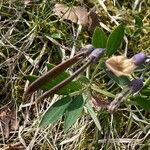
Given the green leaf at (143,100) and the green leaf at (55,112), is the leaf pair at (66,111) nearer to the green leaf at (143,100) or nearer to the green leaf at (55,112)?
the green leaf at (55,112)

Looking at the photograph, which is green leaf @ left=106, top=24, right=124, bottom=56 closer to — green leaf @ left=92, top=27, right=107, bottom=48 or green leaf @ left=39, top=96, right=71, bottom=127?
green leaf @ left=92, top=27, right=107, bottom=48

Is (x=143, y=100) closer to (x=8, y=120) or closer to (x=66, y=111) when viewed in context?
(x=66, y=111)

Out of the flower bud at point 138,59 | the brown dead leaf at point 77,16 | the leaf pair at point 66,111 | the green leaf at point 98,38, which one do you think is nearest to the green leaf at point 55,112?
the leaf pair at point 66,111

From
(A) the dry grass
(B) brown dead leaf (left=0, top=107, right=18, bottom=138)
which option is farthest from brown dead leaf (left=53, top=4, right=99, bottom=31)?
(B) brown dead leaf (left=0, top=107, right=18, bottom=138)

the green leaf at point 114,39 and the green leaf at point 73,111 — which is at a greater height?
the green leaf at point 114,39

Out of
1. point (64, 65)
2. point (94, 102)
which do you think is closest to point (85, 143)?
point (94, 102)

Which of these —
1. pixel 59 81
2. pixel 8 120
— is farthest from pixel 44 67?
pixel 59 81
